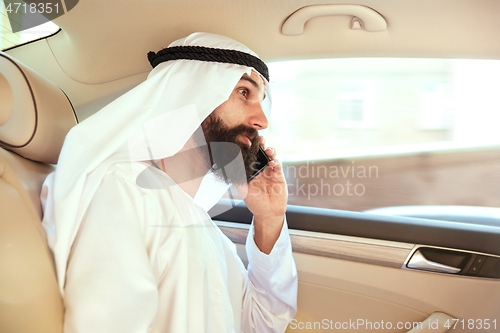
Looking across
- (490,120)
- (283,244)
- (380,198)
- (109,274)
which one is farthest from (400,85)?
(109,274)

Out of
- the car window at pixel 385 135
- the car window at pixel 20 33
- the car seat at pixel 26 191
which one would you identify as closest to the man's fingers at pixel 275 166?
the car window at pixel 385 135

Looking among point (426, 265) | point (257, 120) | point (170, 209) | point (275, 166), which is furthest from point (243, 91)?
point (426, 265)

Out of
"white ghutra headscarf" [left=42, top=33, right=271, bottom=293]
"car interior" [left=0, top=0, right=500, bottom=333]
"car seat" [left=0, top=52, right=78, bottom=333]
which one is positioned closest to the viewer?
"car seat" [left=0, top=52, right=78, bottom=333]

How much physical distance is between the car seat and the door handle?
4.39ft

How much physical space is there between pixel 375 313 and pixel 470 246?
0.50 metres

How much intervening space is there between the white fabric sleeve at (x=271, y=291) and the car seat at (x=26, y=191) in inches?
30.3

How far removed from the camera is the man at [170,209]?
35.1 inches

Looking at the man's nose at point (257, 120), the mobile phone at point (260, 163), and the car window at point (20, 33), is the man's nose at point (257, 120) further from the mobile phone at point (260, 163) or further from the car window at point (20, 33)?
the car window at point (20, 33)

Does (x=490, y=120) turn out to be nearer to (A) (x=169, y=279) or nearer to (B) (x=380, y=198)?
(B) (x=380, y=198)

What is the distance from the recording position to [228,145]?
1390 millimetres

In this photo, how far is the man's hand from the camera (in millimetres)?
1472

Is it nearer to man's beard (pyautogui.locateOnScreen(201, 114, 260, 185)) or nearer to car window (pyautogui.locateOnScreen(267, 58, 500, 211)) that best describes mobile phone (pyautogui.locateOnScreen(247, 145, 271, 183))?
man's beard (pyautogui.locateOnScreen(201, 114, 260, 185))

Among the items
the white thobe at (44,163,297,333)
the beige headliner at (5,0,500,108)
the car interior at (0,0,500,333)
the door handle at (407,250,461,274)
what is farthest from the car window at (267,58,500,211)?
the white thobe at (44,163,297,333)

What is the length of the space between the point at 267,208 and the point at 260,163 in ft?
0.65
